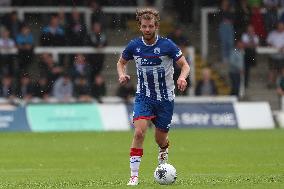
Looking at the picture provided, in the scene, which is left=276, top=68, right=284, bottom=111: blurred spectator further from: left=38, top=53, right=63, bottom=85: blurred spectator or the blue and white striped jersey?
the blue and white striped jersey

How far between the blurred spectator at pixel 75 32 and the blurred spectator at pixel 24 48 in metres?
1.23

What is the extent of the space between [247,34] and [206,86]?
2700 millimetres

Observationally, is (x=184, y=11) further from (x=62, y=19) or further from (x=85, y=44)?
(x=62, y=19)

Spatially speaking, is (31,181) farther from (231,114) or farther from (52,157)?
(231,114)

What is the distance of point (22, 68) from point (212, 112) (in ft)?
19.5

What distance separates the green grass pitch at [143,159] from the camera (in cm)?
1395

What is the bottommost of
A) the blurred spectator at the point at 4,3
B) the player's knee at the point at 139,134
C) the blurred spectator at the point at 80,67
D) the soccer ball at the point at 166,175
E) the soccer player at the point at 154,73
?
the blurred spectator at the point at 80,67

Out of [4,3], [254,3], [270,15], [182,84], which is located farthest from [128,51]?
[254,3]

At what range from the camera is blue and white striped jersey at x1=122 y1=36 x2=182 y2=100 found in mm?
13758

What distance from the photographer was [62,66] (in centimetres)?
2998

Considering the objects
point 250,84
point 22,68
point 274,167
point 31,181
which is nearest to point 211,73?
point 250,84

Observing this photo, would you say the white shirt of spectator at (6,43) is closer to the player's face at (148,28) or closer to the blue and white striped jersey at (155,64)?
the blue and white striped jersey at (155,64)

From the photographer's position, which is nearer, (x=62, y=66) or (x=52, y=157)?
(x=52, y=157)

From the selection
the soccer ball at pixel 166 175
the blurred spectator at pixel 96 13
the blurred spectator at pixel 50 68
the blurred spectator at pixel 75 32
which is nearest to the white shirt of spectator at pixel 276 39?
the blurred spectator at pixel 96 13
